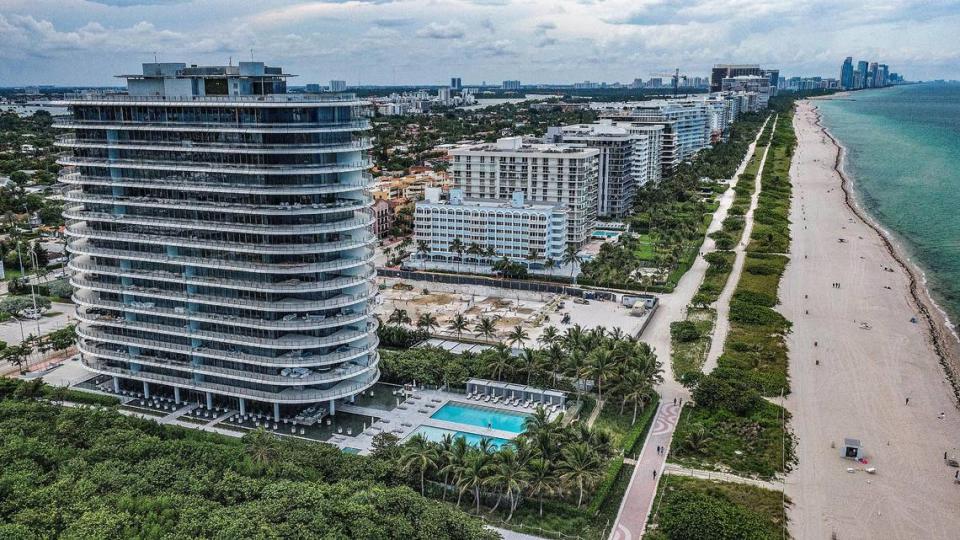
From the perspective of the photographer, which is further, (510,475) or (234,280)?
(234,280)

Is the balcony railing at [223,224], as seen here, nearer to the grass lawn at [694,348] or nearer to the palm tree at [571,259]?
the grass lawn at [694,348]

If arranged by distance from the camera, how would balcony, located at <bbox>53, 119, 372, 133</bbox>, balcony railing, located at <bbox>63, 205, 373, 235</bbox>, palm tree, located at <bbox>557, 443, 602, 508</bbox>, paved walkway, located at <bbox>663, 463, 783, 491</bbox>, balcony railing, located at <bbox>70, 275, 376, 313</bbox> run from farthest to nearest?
balcony railing, located at <bbox>70, 275, 376, 313</bbox> → balcony railing, located at <bbox>63, 205, 373, 235</bbox> → balcony, located at <bbox>53, 119, 372, 133</bbox> → paved walkway, located at <bbox>663, 463, 783, 491</bbox> → palm tree, located at <bbox>557, 443, 602, 508</bbox>

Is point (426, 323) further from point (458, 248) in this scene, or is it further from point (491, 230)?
point (491, 230)

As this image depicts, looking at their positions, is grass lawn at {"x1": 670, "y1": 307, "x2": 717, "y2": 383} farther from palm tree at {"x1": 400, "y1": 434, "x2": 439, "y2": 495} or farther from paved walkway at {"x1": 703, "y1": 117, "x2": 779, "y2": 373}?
palm tree at {"x1": 400, "y1": 434, "x2": 439, "y2": 495}

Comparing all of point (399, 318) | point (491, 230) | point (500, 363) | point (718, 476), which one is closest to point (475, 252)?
point (491, 230)

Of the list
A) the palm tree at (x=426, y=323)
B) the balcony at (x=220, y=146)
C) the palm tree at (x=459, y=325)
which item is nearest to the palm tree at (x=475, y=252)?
the palm tree at (x=459, y=325)

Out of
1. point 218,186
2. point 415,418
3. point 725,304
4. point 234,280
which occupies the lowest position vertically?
point 415,418

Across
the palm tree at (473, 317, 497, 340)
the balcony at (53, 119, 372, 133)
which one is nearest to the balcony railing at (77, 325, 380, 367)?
the palm tree at (473, 317, 497, 340)
